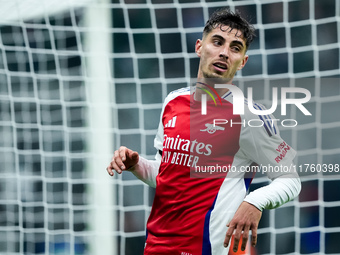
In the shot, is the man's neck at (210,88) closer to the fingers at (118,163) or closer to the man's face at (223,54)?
the man's face at (223,54)

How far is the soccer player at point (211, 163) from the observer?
1871mm

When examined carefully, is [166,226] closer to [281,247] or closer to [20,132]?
[281,247]

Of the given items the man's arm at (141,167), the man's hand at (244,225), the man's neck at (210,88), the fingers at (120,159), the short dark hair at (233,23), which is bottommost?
the man's hand at (244,225)

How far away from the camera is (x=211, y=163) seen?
196cm

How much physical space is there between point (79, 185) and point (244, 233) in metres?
2.75

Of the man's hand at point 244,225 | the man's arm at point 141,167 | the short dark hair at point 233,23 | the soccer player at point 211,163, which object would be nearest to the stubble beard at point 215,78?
the soccer player at point 211,163

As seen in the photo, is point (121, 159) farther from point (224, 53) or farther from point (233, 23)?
point (233, 23)

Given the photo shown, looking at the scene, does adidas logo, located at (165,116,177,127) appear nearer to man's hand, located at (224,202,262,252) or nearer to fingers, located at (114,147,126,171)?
fingers, located at (114,147,126,171)

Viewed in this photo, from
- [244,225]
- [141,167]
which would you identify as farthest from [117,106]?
[244,225]

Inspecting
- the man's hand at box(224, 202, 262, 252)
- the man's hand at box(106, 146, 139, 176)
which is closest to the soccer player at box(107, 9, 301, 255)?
the man's hand at box(106, 146, 139, 176)

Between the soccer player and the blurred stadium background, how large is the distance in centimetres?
134

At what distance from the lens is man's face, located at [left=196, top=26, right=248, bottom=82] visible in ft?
6.70

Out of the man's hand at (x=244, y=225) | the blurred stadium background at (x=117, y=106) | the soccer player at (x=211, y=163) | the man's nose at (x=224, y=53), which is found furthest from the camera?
the blurred stadium background at (x=117, y=106)

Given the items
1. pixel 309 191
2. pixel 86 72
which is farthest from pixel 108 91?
pixel 309 191
